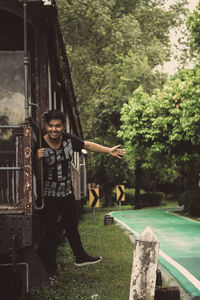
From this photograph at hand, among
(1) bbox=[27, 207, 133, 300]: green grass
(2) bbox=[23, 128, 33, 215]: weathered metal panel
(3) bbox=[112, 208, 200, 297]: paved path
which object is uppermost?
(2) bbox=[23, 128, 33, 215]: weathered metal panel

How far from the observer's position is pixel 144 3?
118 ft

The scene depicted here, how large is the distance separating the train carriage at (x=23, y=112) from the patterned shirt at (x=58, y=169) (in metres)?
0.16

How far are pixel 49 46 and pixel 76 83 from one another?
25.9 m

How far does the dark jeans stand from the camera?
5.40 metres

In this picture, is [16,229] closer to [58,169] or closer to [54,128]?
[58,169]

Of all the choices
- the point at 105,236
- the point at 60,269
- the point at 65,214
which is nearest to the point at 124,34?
the point at 105,236

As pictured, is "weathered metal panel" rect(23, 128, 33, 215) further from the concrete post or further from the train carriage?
the concrete post

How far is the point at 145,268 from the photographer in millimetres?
4340

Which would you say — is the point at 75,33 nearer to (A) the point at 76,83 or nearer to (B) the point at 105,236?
(A) the point at 76,83

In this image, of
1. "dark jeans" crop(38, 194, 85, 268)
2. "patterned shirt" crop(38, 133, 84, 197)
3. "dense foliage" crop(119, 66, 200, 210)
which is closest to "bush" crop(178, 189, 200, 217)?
"dense foliage" crop(119, 66, 200, 210)

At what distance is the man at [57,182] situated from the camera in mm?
5238

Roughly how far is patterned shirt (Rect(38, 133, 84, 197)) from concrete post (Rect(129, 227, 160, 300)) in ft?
4.36

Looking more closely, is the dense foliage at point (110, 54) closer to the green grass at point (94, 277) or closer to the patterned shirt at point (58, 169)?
the green grass at point (94, 277)

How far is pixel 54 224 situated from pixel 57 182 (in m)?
0.49
